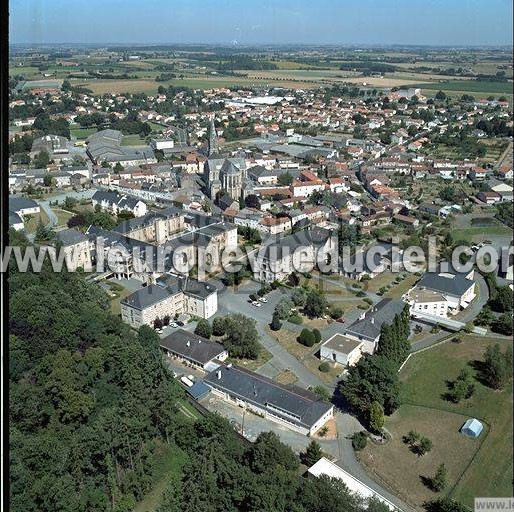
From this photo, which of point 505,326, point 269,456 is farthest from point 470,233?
point 505,326

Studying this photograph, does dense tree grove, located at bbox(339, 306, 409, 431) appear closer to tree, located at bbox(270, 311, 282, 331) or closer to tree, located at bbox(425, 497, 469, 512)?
tree, located at bbox(425, 497, 469, 512)

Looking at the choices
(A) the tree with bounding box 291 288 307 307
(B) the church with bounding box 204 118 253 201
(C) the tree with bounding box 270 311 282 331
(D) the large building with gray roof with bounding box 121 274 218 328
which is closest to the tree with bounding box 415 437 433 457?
(C) the tree with bounding box 270 311 282 331

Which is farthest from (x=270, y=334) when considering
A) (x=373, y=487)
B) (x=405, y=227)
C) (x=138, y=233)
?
(x=405, y=227)

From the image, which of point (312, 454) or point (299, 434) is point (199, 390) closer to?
point (299, 434)

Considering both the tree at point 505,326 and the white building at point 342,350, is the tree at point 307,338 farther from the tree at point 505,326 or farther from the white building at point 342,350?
the tree at point 505,326

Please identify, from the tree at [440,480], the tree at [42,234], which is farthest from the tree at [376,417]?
the tree at [42,234]
